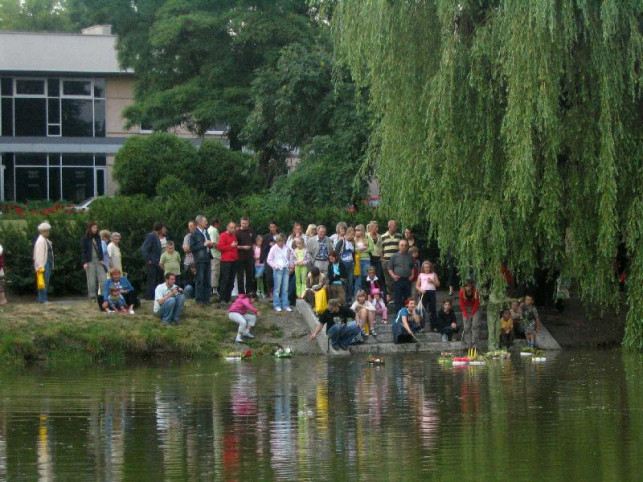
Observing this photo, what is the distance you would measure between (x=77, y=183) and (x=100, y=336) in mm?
39789

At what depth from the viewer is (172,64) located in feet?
169

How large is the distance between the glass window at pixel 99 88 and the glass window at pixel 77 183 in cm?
377

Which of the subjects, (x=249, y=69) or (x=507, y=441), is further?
(x=249, y=69)

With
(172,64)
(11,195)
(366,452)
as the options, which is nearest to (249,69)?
(172,64)

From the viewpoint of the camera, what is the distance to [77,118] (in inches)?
2530

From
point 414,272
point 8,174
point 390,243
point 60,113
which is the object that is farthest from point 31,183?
point 414,272

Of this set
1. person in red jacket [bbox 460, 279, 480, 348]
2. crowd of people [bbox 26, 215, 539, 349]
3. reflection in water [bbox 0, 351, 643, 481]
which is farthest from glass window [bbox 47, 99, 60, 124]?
reflection in water [bbox 0, 351, 643, 481]

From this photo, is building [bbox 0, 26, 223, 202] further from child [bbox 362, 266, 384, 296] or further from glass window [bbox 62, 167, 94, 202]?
child [bbox 362, 266, 384, 296]

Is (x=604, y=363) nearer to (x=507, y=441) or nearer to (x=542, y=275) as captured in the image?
(x=542, y=275)

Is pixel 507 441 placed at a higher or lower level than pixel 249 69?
lower

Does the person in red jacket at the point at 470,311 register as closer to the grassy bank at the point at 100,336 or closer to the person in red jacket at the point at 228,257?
the grassy bank at the point at 100,336

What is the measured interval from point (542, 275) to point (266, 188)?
16484 mm

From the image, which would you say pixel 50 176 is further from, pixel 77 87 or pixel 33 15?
pixel 33 15

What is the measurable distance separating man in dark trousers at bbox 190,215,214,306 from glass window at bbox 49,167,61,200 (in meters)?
36.7
